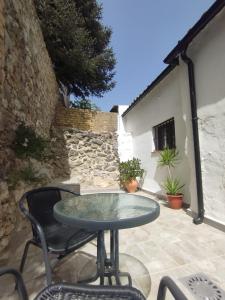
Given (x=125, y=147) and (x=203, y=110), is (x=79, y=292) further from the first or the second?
(x=125, y=147)

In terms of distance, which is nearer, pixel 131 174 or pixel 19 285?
pixel 19 285

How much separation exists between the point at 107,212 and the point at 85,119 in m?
6.60

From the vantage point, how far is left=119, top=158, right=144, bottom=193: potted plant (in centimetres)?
685

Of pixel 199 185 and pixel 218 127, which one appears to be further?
pixel 199 185

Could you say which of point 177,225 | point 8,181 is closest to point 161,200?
point 177,225

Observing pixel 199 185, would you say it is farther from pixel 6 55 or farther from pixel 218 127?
pixel 6 55

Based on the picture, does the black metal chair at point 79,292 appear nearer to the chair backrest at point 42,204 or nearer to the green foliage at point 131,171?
the chair backrest at point 42,204

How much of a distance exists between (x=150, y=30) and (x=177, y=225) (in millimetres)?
6508

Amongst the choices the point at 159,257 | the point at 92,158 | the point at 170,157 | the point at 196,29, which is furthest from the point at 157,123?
the point at 159,257

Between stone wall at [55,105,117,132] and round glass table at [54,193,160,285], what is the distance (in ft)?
18.7

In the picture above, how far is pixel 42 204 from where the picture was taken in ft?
7.10

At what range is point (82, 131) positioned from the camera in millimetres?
7605

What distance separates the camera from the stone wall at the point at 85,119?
291 inches

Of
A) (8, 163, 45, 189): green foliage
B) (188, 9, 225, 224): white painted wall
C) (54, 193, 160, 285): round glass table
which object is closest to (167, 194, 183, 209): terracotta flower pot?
(188, 9, 225, 224): white painted wall
